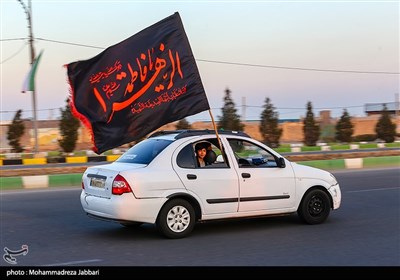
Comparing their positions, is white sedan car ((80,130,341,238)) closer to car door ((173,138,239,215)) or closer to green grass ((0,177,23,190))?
car door ((173,138,239,215))

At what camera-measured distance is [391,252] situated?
634cm

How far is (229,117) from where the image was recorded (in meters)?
37.8

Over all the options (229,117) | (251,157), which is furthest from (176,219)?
(229,117)

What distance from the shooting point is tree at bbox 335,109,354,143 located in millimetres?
41844

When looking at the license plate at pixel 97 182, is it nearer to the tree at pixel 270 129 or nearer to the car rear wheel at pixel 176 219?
the car rear wheel at pixel 176 219

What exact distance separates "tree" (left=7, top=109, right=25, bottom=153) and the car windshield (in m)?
28.0

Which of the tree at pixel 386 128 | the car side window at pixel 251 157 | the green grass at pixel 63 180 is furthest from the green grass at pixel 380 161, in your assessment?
the tree at pixel 386 128

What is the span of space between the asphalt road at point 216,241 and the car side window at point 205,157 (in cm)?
108

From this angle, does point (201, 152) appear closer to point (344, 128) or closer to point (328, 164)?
point (328, 164)

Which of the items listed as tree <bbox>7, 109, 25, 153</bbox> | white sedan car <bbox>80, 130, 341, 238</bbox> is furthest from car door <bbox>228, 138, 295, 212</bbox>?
tree <bbox>7, 109, 25, 153</bbox>

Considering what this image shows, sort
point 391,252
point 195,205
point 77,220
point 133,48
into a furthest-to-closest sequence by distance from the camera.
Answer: point 77,220 < point 133,48 < point 195,205 < point 391,252
